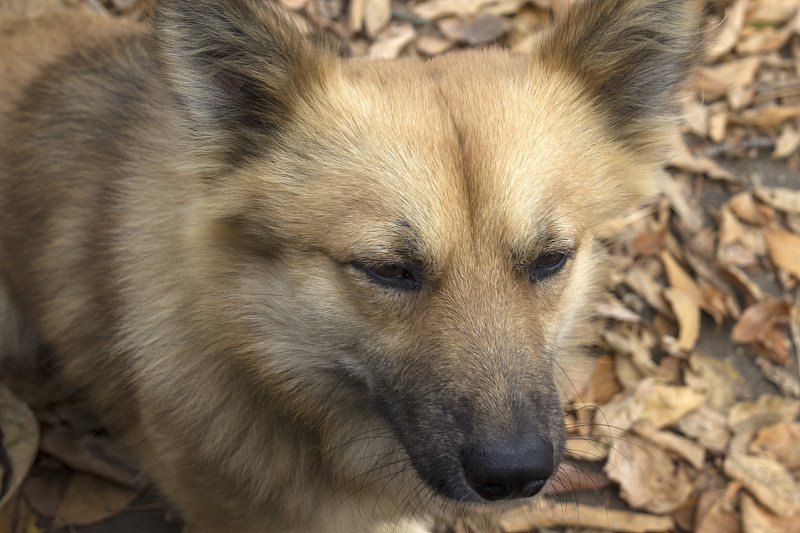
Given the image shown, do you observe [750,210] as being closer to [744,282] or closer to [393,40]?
[744,282]

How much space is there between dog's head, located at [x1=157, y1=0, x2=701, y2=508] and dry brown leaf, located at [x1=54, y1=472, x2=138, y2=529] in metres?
1.30

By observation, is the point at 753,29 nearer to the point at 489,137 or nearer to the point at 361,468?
the point at 489,137

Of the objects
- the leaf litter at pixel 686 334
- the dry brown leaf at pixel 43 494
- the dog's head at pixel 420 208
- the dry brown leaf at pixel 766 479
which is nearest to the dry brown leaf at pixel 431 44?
the leaf litter at pixel 686 334

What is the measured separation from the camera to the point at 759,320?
3.77 m

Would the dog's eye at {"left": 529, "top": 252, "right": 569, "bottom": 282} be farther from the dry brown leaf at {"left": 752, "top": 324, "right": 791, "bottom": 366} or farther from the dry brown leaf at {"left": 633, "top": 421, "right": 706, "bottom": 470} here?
the dry brown leaf at {"left": 752, "top": 324, "right": 791, "bottom": 366}

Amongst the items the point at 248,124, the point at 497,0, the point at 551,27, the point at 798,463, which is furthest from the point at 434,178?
the point at 497,0

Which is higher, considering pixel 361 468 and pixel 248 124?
pixel 248 124

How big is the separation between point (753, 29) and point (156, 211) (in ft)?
13.9

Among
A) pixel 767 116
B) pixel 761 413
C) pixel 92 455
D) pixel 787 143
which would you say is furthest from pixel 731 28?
pixel 92 455

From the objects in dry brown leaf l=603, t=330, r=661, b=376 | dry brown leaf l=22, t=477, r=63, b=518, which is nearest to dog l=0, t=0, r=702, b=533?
dry brown leaf l=22, t=477, r=63, b=518

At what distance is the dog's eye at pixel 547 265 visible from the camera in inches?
83.2

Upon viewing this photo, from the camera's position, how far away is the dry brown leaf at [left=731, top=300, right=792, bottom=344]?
3742 mm

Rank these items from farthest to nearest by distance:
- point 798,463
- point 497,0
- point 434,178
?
point 497,0
point 798,463
point 434,178

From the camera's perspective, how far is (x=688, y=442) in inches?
136
